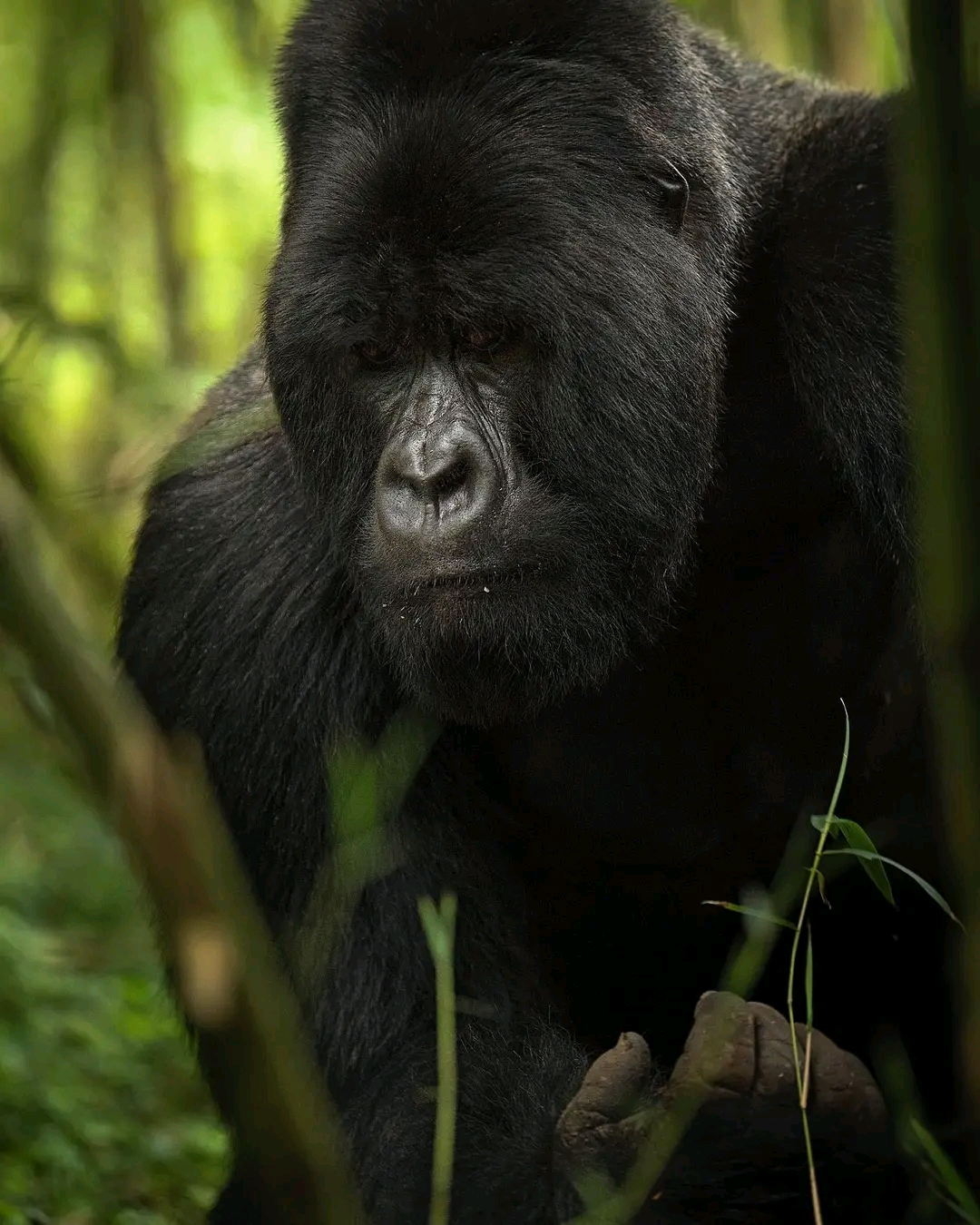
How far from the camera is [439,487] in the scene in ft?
10.4

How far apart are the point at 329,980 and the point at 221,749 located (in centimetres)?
53

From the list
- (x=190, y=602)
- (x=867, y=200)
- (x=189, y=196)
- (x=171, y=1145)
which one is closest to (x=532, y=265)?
(x=867, y=200)

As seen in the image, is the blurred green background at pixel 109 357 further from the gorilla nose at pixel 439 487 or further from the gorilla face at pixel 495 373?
the gorilla nose at pixel 439 487

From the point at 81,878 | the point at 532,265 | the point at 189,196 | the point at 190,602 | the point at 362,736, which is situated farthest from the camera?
the point at 189,196

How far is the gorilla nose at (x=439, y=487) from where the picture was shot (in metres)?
3.15

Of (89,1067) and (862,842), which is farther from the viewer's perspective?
(89,1067)

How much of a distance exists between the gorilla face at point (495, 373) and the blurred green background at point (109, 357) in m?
0.48

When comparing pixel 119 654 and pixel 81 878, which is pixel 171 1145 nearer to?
pixel 119 654

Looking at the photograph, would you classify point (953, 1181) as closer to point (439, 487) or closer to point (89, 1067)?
point (439, 487)

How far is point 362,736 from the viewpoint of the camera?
138 inches

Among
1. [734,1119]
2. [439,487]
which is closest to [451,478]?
[439,487]

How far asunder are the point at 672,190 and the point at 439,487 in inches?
31.4

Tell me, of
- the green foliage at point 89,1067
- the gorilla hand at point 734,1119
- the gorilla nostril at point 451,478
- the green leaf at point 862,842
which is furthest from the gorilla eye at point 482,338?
the green foliage at point 89,1067

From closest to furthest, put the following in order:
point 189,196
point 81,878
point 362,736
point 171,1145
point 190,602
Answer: point 362,736, point 190,602, point 171,1145, point 81,878, point 189,196
